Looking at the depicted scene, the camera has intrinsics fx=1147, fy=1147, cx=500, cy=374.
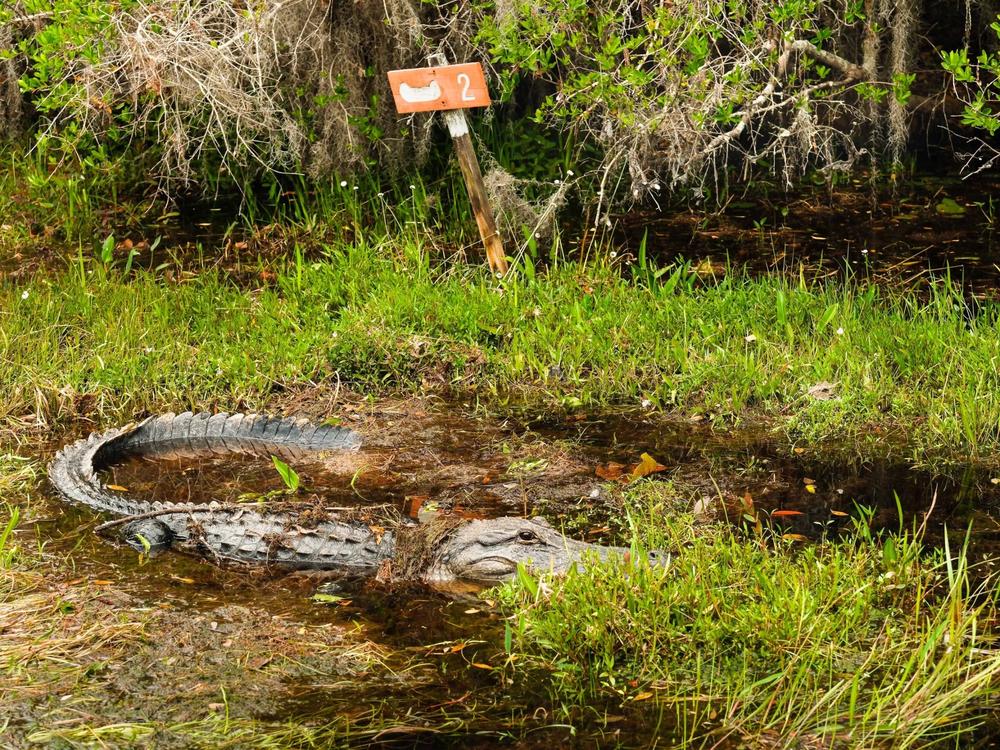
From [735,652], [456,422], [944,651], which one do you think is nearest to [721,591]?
[735,652]

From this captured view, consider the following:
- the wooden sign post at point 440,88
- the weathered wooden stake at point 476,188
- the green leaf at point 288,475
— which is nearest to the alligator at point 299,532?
the green leaf at point 288,475

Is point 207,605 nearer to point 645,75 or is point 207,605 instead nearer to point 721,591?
point 721,591

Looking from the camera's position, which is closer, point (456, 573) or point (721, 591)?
point (721, 591)

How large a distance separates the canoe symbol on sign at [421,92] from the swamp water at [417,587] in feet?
5.65

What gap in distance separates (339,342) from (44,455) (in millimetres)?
1506

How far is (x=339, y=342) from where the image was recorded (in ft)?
19.3

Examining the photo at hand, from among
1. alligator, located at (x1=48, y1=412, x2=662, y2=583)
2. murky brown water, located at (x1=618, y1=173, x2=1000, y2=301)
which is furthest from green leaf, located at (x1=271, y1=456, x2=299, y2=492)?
murky brown water, located at (x1=618, y1=173, x2=1000, y2=301)

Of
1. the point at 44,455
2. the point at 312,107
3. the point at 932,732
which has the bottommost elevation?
the point at 932,732

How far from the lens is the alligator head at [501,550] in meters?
3.97

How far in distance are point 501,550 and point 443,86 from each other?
9.89 ft

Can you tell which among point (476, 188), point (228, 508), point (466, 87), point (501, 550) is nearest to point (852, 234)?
point (476, 188)

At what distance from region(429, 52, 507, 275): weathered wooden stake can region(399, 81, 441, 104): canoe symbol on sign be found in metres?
0.16

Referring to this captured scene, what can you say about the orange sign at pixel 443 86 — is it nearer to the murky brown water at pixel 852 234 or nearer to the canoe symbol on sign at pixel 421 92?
the canoe symbol on sign at pixel 421 92

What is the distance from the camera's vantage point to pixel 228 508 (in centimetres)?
453
